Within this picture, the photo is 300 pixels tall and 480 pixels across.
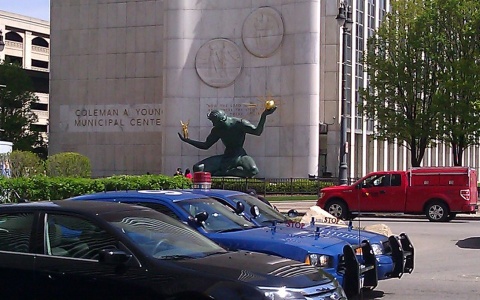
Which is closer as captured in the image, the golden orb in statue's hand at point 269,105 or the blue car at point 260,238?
the blue car at point 260,238

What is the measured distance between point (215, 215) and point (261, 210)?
7.13ft

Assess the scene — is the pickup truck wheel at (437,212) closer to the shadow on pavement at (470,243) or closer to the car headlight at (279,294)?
the shadow on pavement at (470,243)

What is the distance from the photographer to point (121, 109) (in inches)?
2170

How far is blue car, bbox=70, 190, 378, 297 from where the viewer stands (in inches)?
410

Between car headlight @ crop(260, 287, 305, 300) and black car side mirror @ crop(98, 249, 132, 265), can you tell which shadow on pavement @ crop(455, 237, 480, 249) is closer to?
car headlight @ crop(260, 287, 305, 300)

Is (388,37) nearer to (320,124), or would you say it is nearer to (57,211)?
(320,124)

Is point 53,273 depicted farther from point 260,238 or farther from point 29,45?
point 29,45

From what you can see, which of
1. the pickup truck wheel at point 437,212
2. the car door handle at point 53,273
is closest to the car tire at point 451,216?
the pickup truck wheel at point 437,212

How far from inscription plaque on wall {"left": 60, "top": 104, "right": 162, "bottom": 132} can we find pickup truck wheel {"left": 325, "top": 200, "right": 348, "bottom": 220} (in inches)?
1076

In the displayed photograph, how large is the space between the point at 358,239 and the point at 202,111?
3589cm

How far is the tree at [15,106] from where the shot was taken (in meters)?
61.3

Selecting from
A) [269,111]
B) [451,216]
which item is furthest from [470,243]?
[269,111]

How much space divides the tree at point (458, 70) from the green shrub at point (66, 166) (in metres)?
17.3

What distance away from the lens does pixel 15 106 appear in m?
62.7
